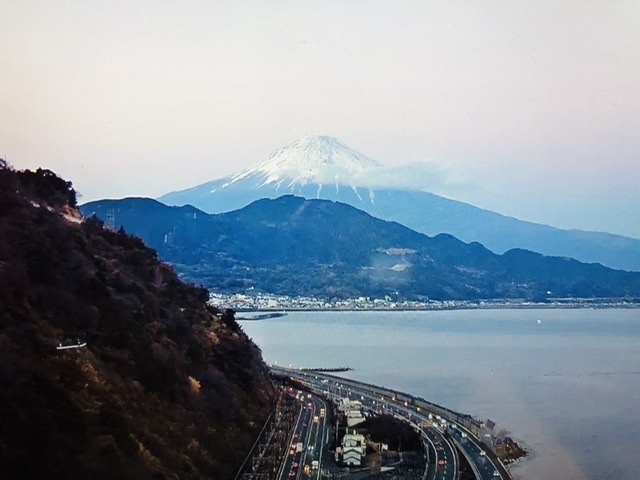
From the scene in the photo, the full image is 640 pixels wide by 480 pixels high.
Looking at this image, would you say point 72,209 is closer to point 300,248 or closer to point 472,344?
point 472,344

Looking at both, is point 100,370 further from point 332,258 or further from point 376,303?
point 332,258

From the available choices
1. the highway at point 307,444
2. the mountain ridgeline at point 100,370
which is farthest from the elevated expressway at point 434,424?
the mountain ridgeline at point 100,370

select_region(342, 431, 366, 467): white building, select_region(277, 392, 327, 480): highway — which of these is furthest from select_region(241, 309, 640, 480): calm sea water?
select_region(277, 392, 327, 480): highway

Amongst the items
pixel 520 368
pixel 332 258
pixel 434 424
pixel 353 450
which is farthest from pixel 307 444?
pixel 332 258

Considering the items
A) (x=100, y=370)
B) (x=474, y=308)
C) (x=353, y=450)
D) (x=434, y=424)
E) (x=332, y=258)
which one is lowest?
(x=434, y=424)

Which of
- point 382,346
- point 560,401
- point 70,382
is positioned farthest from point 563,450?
point 382,346

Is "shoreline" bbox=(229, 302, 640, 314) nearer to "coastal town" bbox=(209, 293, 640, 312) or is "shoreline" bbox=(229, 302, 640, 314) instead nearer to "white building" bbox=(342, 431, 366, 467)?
"coastal town" bbox=(209, 293, 640, 312)
